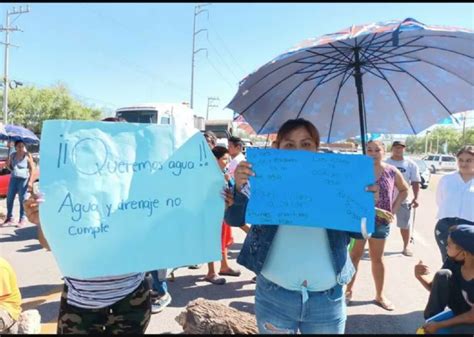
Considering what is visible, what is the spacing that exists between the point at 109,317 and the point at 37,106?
38716 mm

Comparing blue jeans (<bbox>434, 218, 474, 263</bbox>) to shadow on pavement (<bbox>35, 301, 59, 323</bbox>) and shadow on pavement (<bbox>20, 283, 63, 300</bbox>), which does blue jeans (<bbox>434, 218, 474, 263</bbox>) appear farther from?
shadow on pavement (<bbox>20, 283, 63, 300</bbox>)

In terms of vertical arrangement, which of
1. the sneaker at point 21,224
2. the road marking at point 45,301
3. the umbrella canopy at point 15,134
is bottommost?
the road marking at point 45,301

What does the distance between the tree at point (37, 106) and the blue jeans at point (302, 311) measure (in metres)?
37.2

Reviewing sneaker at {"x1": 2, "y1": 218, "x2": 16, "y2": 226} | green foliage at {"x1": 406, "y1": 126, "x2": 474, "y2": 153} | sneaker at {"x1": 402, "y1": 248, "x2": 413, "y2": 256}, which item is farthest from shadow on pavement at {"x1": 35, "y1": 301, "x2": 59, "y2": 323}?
green foliage at {"x1": 406, "y1": 126, "x2": 474, "y2": 153}

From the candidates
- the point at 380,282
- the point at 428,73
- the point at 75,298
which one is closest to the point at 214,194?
the point at 75,298

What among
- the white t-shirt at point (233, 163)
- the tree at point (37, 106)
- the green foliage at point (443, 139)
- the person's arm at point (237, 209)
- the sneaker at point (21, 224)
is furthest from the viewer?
the green foliage at point (443, 139)

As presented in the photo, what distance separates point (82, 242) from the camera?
1575mm

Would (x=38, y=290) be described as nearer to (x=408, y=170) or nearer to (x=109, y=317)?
(x=109, y=317)

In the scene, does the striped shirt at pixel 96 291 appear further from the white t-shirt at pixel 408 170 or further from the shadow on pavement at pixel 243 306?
the white t-shirt at pixel 408 170

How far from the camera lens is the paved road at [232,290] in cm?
343

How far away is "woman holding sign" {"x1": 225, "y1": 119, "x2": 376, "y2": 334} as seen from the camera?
1.71 metres

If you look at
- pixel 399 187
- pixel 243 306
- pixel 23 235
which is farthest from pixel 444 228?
pixel 23 235

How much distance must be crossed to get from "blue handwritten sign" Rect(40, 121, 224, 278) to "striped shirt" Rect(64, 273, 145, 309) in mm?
145

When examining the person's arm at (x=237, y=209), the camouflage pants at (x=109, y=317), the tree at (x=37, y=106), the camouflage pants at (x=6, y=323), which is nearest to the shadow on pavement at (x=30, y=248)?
the camouflage pants at (x=6, y=323)
